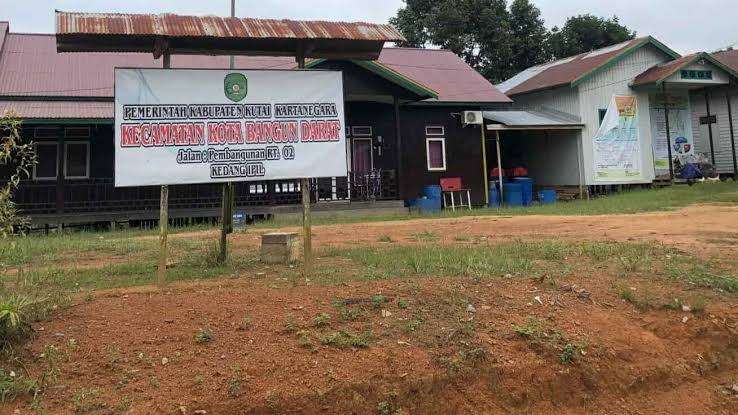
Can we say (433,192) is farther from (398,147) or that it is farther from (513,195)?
(513,195)

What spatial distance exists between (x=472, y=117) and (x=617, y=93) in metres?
7.07

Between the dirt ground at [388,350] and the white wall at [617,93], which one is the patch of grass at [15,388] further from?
the white wall at [617,93]

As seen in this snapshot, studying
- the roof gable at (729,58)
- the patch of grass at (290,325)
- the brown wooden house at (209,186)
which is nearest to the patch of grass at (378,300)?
the patch of grass at (290,325)

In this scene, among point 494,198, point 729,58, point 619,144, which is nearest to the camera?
point 494,198

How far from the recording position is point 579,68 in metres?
23.6

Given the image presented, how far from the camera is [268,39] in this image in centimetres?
706

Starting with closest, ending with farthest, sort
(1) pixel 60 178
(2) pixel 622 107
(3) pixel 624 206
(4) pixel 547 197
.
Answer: (1) pixel 60 178 < (3) pixel 624 206 < (4) pixel 547 197 < (2) pixel 622 107

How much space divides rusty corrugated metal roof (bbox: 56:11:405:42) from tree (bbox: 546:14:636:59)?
36619 millimetres

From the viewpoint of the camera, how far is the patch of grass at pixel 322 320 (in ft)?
15.1

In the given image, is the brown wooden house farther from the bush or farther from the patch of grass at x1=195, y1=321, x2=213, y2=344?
the patch of grass at x1=195, y1=321, x2=213, y2=344

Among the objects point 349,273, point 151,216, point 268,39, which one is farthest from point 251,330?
point 151,216

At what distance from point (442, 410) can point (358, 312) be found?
3.95 feet

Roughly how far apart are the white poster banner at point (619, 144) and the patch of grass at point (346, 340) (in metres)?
20.5

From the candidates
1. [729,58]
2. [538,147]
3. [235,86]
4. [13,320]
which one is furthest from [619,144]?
[13,320]
